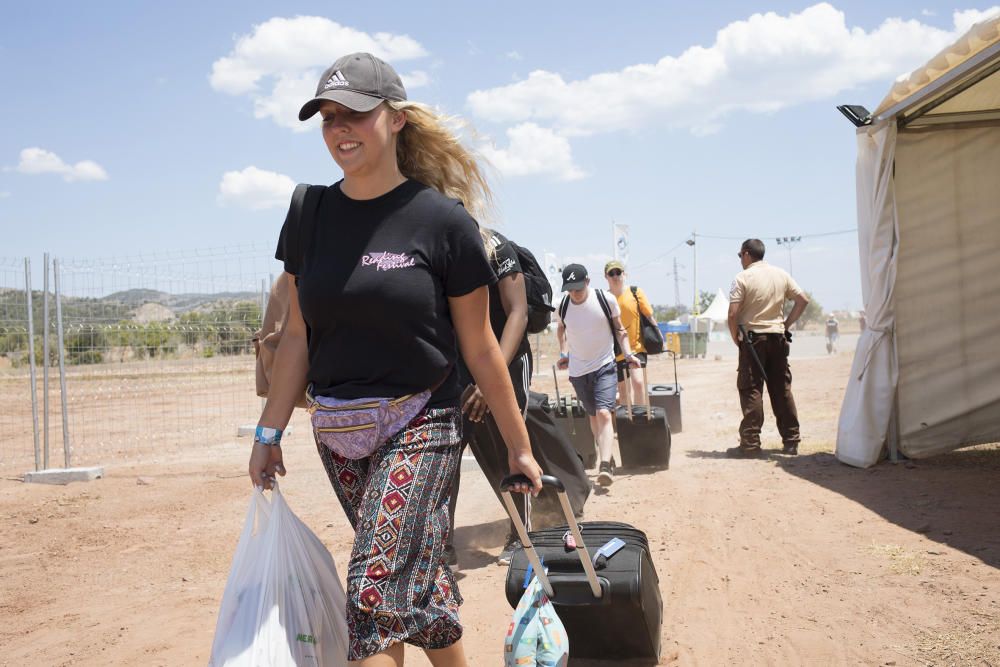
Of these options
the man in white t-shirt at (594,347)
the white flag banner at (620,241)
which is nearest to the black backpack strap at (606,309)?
the man in white t-shirt at (594,347)

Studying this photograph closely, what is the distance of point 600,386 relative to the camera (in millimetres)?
7602

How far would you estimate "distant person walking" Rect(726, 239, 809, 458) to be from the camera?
846cm

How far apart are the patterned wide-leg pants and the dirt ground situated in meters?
1.46

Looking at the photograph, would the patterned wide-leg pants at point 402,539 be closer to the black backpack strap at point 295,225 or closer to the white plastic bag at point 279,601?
the white plastic bag at point 279,601

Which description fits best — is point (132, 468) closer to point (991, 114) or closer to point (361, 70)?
point (361, 70)

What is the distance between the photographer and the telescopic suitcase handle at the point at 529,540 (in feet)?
8.49

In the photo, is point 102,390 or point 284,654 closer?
point 284,654

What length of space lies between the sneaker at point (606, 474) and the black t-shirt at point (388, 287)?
481 centimetres

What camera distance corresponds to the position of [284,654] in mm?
2338

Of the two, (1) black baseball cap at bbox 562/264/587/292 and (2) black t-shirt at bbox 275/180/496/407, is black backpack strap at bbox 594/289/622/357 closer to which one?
(1) black baseball cap at bbox 562/264/587/292

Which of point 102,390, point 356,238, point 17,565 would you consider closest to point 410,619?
point 356,238

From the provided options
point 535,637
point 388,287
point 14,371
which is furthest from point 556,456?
point 14,371

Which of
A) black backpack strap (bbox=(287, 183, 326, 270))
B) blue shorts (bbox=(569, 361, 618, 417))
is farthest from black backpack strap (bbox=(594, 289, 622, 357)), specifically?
black backpack strap (bbox=(287, 183, 326, 270))

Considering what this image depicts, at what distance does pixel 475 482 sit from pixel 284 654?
17.9ft
